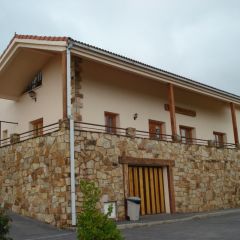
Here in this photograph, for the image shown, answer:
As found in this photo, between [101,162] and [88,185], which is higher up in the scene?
[101,162]

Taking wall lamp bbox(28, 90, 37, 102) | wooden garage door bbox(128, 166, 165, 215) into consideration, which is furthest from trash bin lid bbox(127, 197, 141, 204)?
wall lamp bbox(28, 90, 37, 102)

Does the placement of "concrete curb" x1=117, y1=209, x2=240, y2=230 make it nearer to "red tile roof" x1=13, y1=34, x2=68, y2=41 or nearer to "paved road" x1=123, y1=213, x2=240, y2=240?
"paved road" x1=123, y1=213, x2=240, y2=240

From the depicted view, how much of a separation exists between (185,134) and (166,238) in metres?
10.3

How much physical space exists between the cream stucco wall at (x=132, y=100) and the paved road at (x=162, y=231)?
4.63m

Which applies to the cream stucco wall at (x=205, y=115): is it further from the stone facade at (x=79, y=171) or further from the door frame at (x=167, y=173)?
the door frame at (x=167, y=173)

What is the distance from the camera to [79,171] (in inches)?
488

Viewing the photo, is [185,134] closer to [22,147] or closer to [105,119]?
[105,119]

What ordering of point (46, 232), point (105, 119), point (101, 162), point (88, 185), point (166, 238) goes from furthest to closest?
point (105, 119)
point (101, 162)
point (46, 232)
point (166, 238)
point (88, 185)

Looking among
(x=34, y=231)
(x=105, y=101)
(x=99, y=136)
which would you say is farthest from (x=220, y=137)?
(x=34, y=231)

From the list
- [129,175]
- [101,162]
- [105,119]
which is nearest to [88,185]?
[101,162]

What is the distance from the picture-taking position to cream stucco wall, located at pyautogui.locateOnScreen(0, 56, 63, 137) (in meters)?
15.6

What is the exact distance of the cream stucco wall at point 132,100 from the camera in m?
15.6

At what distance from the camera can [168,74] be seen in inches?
649

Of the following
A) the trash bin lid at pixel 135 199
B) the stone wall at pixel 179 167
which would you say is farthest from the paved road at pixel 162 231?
the stone wall at pixel 179 167
